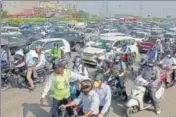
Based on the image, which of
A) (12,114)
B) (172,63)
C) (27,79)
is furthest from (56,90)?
(172,63)

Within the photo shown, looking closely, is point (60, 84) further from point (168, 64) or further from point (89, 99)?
point (168, 64)

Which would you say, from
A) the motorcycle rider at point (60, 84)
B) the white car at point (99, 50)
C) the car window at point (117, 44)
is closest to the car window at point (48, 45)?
the white car at point (99, 50)

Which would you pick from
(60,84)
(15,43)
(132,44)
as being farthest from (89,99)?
(15,43)

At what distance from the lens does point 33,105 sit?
10.1m

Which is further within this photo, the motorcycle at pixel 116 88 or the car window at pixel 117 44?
the car window at pixel 117 44

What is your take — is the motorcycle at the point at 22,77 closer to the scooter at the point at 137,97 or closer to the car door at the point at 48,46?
the scooter at the point at 137,97

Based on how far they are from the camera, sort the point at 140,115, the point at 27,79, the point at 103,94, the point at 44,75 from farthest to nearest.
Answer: the point at 44,75
the point at 27,79
the point at 140,115
the point at 103,94

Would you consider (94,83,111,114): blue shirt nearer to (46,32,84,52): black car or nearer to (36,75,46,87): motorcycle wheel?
(36,75,46,87): motorcycle wheel

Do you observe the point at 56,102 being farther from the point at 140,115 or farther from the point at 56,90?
the point at 140,115

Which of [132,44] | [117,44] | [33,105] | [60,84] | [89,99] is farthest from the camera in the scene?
[132,44]

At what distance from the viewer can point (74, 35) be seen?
77.2 ft

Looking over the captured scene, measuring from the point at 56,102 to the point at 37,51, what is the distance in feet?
17.2

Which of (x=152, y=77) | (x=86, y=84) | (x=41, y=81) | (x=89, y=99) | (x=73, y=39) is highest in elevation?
(x=86, y=84)

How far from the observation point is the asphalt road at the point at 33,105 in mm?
9184
